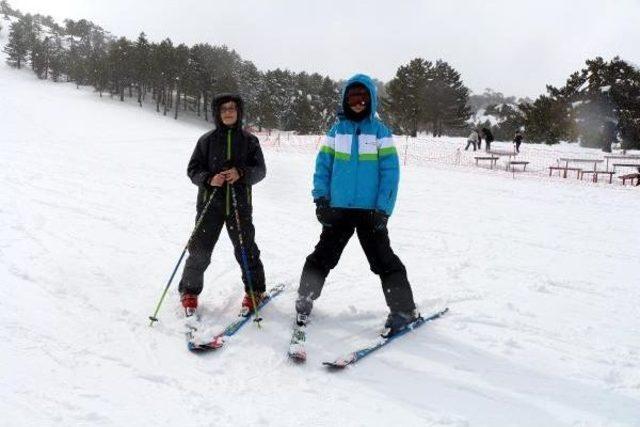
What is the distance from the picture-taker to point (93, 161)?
13992 mm

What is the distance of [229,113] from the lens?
4102 mm

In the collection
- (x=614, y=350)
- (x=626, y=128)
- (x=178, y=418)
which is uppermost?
(x=626, y=128)

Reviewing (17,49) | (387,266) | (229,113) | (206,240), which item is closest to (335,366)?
(387,266)

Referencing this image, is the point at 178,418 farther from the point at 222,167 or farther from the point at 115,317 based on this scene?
the point at 222,167

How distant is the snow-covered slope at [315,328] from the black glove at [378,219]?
0.91 m

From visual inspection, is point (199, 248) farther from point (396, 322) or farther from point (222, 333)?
point (396, 322)

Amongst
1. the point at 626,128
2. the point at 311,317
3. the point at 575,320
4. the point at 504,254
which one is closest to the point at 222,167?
the point at 311,317

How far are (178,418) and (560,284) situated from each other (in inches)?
167

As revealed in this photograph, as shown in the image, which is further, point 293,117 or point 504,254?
point 293,117

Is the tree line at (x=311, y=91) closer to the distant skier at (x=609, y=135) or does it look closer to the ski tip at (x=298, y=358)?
the distant skier at (x=609, y=135)

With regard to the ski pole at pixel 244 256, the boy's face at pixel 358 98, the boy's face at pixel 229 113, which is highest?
the boy's face at pixel 358 98

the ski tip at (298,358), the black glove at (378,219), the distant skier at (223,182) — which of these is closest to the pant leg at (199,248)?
the distant skier at (223,182)

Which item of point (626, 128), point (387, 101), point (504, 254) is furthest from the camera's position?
point (387, 101)

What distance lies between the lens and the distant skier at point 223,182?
4148mm
